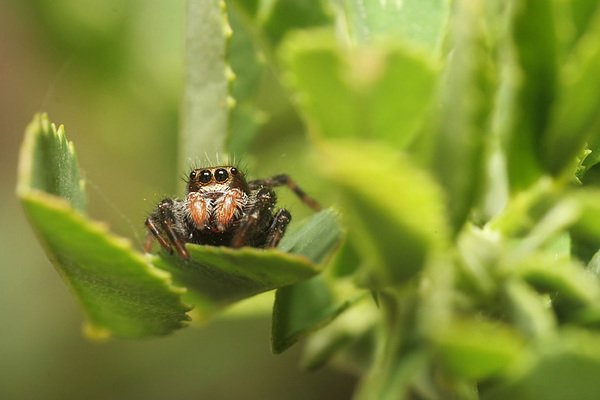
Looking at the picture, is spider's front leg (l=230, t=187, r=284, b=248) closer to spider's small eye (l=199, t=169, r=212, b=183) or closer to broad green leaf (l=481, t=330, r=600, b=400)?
spider's small eye (l=199, t=169, r=212, b=183)

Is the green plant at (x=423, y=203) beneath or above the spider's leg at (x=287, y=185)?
beneath

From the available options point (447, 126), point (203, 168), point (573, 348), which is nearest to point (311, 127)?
point (447, 126)

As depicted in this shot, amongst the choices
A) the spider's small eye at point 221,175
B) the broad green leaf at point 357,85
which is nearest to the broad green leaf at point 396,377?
the broad green leaf at point 357,85

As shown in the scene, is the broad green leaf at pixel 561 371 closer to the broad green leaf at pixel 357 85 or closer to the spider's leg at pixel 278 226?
the broad green leaf at pixel 357 85

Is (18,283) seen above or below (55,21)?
below

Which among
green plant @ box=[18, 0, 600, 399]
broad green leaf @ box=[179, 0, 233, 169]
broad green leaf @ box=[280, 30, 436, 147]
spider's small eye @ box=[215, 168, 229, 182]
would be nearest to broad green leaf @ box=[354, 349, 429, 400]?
green plant @ box=[18, 0, 600, 399]

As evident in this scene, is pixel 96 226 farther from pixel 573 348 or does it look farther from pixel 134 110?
pixel 134 110

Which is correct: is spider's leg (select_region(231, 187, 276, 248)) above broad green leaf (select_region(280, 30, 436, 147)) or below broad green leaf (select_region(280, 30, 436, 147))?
above

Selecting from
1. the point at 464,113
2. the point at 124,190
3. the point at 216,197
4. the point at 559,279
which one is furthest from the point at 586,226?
the point at 124,190
